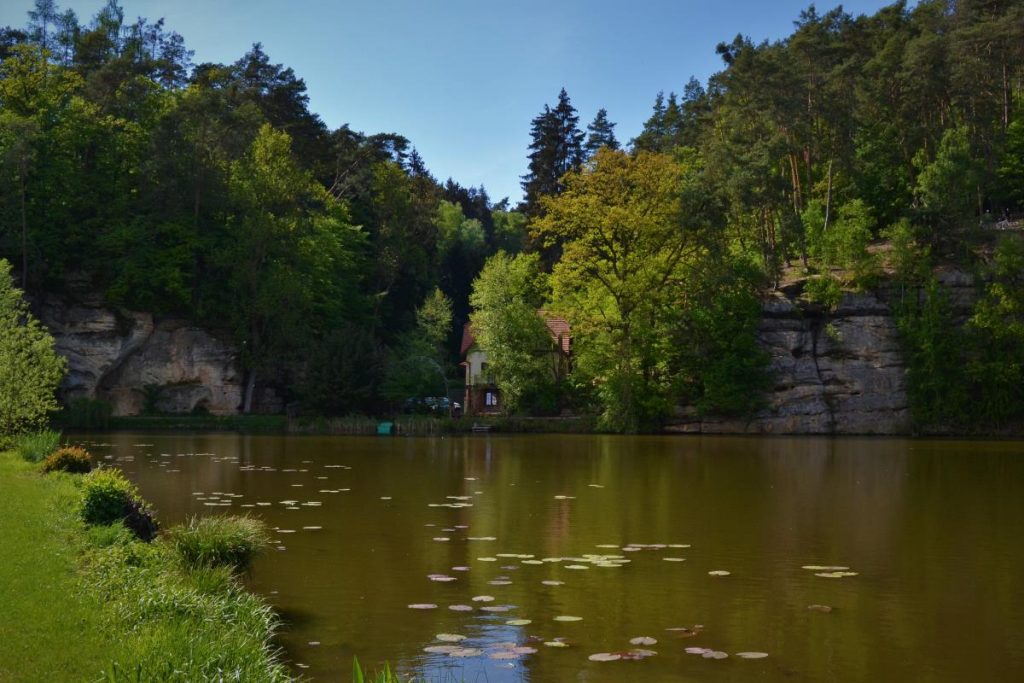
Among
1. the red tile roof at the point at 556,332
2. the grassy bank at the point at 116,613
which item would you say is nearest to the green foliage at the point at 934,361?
the red tile roof at the point at 556,332

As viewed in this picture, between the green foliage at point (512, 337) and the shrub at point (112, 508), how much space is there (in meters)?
49.8

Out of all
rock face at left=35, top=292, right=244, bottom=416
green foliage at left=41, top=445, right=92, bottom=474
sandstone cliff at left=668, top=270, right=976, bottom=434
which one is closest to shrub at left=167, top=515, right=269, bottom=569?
green foliage at left=41, top=445, right=92, bottom=474

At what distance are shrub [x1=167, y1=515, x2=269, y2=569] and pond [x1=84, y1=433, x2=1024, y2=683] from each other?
0.54 meters

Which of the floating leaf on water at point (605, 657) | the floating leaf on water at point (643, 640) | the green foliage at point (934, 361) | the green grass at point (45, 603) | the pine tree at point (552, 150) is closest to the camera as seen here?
the green grass at point (45, 603)

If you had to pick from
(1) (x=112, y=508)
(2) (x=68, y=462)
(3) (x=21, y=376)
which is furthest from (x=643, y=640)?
(3) (x=21, y=376)

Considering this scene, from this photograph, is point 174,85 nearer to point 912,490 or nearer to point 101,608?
point 912,490

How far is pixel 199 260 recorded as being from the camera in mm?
70625

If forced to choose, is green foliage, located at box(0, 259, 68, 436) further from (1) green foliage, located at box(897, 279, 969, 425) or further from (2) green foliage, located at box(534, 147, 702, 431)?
(1) green foliage, located at box(897, 279, 969, 425)

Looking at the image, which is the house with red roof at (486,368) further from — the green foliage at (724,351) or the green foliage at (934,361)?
the green foliage at (934,361)

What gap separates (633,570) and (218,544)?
18.6 feet

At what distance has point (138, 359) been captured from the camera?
67.8 metres

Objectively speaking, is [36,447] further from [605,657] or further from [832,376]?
[832,376]

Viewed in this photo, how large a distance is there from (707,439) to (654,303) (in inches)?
444

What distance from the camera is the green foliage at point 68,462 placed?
2045cm
